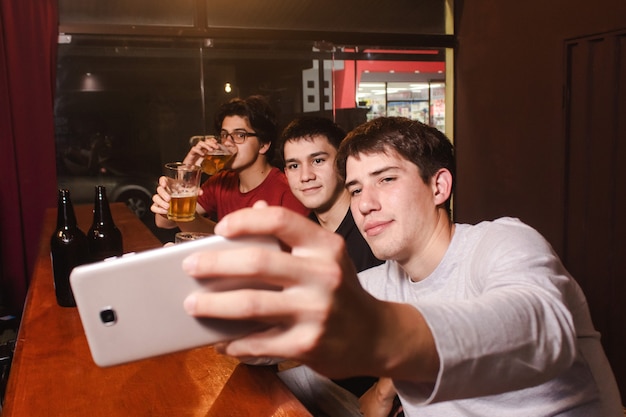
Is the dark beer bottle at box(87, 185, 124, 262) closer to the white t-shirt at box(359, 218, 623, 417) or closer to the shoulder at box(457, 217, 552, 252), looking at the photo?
the white t-shirt at box(359, 218, 623, 417)

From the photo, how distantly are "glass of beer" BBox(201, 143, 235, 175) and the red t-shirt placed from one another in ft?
0.81

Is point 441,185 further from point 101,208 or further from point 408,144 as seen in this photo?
point 101,208

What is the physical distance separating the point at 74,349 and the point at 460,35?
394 centimetres

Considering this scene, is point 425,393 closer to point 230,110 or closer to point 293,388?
point 293,388

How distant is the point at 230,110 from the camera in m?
2.84

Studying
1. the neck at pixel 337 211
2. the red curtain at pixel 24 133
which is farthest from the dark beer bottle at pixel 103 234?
the red curtain at pixel 24 133

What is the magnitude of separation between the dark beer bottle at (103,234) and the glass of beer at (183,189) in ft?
0.67

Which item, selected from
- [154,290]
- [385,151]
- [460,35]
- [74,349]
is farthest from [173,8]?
[154,290]

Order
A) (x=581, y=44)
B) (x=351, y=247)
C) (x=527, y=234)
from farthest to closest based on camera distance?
(x=581, y=44) → (x=351, y=247) → (x=527, y=234)

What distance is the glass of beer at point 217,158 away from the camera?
2.50 metres

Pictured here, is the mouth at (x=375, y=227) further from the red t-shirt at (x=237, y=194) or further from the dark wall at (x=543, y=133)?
the dark wall at (x=543, y=133)

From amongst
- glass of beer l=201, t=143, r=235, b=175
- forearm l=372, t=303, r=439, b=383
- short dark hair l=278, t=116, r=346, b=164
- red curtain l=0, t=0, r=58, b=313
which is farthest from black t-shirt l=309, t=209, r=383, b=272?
red curtain l=0, t=0, r=58, b=313

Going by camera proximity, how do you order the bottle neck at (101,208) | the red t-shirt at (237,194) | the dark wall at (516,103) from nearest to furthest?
1. the bottle neck at (101,208)
2. the red t-shirt at (237,194)
3. the dark wall at (516,103)

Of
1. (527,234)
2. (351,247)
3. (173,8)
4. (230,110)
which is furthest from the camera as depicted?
(173,8)
